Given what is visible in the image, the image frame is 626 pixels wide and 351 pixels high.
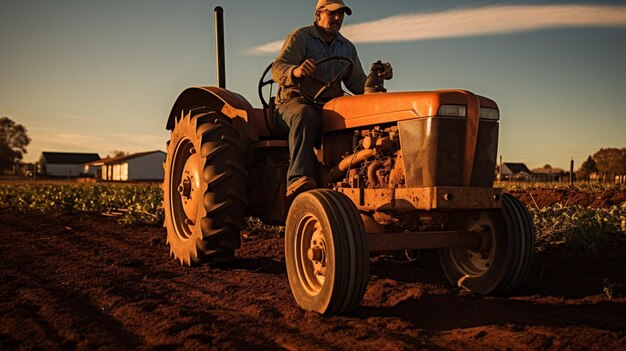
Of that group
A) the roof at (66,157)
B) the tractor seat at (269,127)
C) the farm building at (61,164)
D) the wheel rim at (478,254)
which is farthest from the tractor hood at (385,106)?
the roof at (66,157)

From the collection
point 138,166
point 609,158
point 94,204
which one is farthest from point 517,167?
point 94,204

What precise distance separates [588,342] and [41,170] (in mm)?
92141

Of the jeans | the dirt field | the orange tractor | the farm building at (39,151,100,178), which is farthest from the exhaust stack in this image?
the farm building at (39,151,100,178)

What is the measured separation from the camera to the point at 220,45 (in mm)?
6738

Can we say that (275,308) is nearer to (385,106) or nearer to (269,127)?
(385,106)

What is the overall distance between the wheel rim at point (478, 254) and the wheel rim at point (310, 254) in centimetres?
129

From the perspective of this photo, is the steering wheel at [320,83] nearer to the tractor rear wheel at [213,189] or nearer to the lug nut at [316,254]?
the tractor rear wheel at [213,189]

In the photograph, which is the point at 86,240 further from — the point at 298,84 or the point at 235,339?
the point at 235,339

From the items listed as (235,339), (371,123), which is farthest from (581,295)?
(235,339)

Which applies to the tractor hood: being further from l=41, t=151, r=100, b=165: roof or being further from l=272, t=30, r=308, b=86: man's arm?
l=41, t=151, r=100, b=165: roof

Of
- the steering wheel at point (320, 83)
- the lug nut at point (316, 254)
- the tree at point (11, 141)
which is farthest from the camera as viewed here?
the tree at point (11, 141)

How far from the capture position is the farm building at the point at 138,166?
207 feet

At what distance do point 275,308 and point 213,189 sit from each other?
1.55 m

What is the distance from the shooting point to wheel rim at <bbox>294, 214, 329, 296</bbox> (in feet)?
12.0
